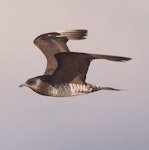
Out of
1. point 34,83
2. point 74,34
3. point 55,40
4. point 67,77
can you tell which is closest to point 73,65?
point 67,77

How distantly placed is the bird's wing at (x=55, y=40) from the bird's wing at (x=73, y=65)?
287 cm

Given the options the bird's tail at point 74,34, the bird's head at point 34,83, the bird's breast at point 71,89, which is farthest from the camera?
the bird's tail at point 74,34

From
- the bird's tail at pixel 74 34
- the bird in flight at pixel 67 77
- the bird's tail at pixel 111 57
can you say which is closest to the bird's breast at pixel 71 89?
the bird in flight at pixel 67 77

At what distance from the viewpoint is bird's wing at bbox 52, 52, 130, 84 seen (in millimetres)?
17188

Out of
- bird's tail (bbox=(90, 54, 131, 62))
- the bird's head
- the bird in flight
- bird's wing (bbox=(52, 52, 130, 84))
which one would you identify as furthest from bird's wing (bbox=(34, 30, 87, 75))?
bird's tail (bbox=(90, 54, 131, 62))

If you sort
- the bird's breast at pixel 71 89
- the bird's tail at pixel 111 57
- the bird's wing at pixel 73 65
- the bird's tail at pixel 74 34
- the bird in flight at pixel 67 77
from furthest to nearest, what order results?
the bird's tail at pixel 74 34 → the bird's breast at pixel 71 89 → the bird in flight at pixel 67 77 → the bird's wing at pixel 73 65 → the bird's tail at pixel 111 57

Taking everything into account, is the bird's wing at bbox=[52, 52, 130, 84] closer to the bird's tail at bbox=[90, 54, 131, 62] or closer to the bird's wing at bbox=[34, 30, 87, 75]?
the bird's tail at bbox=[90, 54, 131, 62]

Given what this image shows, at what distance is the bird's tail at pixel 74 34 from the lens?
2230 cm

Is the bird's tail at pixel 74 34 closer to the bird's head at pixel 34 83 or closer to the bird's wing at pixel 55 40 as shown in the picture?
the bird's wing at pixel 55 40

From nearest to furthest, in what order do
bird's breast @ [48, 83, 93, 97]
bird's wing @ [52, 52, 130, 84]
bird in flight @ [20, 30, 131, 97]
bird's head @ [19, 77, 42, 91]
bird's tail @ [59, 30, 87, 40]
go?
bird's wing @ [52, 52, 130, 84]
bird in flight @ [20, 30, 131, 97]
bird's breast @ [48, 83, 93, 97]
bird's head @ [19, 77, 42, 91]
bird's tail @ [59, 30, 87, 40]

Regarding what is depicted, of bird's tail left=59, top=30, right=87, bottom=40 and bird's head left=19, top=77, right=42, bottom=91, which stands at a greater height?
bird's tail left=59, top=30, right=87, bottom=40

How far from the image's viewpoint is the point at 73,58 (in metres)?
17.8

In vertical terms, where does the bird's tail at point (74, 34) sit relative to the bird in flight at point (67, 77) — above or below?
above

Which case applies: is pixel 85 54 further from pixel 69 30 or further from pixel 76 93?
pixel 69 30
